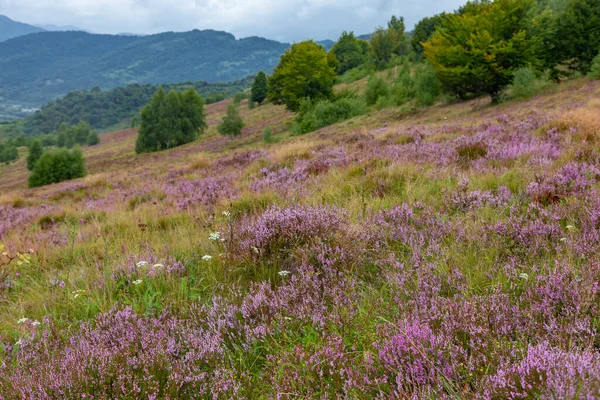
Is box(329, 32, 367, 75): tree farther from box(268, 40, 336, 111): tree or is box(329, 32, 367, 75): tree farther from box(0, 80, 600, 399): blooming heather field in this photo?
box(0, 80, 600, 399): blooming heather field

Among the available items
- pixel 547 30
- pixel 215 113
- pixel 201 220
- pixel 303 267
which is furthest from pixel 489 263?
pixel 215 113

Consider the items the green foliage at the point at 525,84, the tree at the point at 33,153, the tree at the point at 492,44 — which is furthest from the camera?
the tree at the point at 33,153

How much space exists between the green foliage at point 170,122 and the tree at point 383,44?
164 feet

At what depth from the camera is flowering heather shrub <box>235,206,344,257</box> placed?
3.27 meters

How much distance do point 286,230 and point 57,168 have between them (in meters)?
72.2

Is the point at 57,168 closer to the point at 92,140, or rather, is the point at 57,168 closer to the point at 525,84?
the point at 525,84

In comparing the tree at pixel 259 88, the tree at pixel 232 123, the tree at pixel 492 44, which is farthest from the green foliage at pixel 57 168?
the tree at pixel 492 44

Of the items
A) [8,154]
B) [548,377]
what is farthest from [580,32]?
[8,154]

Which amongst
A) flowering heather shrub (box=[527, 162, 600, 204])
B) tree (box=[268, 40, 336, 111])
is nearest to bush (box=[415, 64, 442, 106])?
tree (box=[268, 40, 336, 111])

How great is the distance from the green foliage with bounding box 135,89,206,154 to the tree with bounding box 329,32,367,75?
132 ft

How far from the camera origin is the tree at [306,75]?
50406 mm

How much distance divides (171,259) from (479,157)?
5.62 metres

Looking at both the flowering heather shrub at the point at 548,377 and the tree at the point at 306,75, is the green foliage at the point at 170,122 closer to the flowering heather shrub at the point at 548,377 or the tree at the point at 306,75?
the tree at the point at 306,75

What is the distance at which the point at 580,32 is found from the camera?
30.0 m
